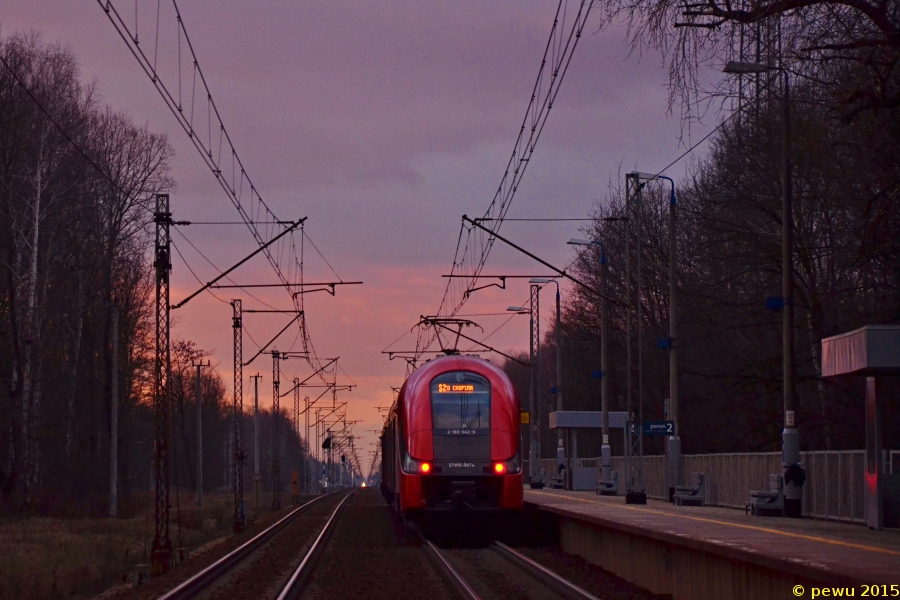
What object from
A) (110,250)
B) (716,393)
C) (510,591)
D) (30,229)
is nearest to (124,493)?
(110,250)

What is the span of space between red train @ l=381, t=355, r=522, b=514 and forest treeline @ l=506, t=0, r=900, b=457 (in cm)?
631

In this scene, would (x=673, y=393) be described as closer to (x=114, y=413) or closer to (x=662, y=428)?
(x=662, y=428)

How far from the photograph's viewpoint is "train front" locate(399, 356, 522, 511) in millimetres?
24609

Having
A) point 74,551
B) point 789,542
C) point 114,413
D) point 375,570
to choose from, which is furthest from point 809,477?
point 114,413

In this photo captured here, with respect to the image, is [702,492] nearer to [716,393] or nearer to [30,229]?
[716,393]

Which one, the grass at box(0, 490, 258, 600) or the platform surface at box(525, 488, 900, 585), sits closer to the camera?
the platform surface at box(525, 488, 900, 585)

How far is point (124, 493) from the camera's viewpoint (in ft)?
185

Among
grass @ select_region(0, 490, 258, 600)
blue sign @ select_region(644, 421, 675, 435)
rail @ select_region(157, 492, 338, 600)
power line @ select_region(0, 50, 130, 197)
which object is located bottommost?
grass @ select_region(0, 490, 258, 600)

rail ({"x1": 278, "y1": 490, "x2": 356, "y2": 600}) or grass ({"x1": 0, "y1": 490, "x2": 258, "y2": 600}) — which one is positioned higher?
rail ({"x1": 278, "y1": 490, "x2": 356, "y2": 600})

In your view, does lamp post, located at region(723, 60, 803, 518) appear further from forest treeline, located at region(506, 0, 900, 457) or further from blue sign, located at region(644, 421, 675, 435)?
blue sign, located at region(644, 421, 675, 435)

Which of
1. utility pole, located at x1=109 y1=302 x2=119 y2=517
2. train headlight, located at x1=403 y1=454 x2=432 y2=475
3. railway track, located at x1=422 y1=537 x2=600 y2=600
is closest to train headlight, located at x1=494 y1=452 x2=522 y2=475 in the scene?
train headlight, located at x1=403 y1=454 x2=432 y2=475

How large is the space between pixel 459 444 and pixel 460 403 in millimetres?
916

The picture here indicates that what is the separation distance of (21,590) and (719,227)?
987 inches

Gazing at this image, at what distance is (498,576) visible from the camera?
19.0 meters
